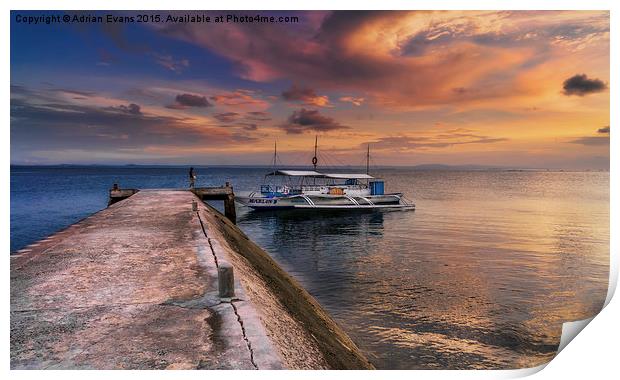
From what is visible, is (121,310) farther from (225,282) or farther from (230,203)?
(230,203)

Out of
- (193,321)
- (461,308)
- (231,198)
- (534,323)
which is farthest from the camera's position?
(231,198)

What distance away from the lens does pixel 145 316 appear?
19.9 feet

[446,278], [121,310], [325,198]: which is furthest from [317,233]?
[121,310]

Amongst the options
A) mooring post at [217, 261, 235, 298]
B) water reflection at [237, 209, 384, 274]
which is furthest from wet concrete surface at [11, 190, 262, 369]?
water reflection at [237, 209, 384, 274]

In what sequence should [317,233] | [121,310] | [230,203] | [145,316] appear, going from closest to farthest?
1. [145,316]
2. [121,310]
3. [230,203]
4. [317,233]

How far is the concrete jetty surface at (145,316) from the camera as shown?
16.4ft

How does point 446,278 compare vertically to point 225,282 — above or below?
below

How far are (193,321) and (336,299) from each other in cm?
1099

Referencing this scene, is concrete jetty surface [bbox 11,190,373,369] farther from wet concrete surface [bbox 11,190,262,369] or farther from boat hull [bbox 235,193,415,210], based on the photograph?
boat hull [bbox 235,193,415,210]

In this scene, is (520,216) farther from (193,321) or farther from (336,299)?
(193,321)

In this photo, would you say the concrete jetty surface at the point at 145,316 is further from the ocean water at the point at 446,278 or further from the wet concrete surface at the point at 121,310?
the ocean water at the point at 446,278

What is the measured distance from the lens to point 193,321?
5844 mm

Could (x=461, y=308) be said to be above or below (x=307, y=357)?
below
